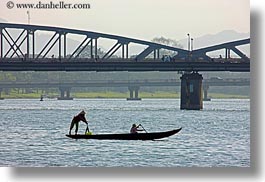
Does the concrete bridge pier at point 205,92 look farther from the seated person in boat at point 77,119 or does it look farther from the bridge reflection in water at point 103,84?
the seated person in boat at point 77,119

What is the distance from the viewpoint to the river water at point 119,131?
59.0 feet

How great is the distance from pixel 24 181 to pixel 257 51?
4103 millimetres

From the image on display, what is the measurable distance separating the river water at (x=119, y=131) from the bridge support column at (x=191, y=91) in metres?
0.79

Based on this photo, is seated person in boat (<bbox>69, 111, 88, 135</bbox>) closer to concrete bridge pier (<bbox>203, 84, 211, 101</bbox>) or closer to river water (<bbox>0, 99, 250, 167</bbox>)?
river water (<bbox>0, 99, 250, 167</bbox>)

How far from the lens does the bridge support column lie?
78.0 feet

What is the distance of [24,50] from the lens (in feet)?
68.4

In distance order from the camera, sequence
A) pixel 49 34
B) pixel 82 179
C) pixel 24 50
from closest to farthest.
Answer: pixel 82 179 → pixel 49 34 → pixel 24 50

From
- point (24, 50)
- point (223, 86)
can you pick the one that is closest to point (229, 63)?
point (223, 86)

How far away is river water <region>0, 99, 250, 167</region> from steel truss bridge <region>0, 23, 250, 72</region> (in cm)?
79

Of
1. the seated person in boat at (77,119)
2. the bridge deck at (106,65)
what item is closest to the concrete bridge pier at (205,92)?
the bridge deck at (106,65)

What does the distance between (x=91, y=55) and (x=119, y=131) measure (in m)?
4.00

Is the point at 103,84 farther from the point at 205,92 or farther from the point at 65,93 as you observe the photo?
the point at 205,92

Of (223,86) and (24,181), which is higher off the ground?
(223,86)

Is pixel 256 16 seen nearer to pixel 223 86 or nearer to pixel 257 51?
pixel 257 51
